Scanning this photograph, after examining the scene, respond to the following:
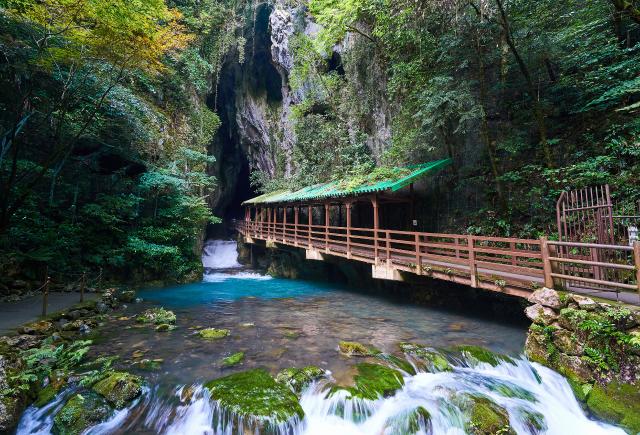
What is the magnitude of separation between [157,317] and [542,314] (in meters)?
9.60

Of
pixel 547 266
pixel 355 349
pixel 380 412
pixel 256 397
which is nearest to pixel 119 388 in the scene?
pixel 256 397

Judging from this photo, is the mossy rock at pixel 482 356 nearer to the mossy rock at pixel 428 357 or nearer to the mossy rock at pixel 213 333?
the mossy rock at pixel 428 357

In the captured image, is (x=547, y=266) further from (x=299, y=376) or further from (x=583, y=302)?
(x=299, y=376)

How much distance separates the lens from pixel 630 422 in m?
4.26

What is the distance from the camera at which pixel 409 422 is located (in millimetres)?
4445

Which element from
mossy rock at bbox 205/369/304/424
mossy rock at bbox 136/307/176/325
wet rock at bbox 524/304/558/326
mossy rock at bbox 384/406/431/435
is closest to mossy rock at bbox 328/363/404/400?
mossy rock at bbox 384/406/431/435

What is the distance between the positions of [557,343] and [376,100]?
13.9 m

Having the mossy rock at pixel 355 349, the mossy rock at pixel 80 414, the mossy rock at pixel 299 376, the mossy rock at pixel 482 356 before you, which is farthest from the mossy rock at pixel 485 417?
the mossy rock at pixel 80 414

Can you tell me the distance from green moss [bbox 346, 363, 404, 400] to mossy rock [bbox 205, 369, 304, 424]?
105cm

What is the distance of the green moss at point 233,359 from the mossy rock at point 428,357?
11.4 feet

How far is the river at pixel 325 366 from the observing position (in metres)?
4.44

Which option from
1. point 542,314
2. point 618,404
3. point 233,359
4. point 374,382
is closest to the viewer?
point 618,404

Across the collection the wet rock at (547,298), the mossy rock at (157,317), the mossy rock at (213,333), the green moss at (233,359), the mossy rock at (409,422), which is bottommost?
the mossy rock at (409,422)

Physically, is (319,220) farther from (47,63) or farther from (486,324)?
(47,63)
